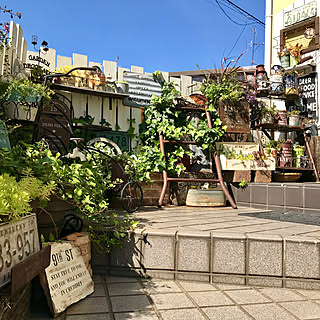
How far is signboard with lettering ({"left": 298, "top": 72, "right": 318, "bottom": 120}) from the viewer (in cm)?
637

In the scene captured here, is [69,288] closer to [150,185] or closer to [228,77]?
[150,185]

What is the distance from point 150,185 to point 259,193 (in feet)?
4.41

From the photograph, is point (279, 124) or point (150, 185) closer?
point (150, 185)

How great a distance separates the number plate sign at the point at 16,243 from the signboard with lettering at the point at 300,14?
719 centimetres

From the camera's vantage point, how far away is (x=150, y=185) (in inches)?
145

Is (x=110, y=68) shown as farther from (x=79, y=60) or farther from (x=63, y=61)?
(x=63, y=61)

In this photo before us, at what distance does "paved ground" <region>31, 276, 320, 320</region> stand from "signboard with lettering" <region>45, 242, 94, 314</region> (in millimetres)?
45

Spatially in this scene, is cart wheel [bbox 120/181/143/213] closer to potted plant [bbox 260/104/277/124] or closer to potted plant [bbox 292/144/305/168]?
potted plant [bbox 260/104/277/124]

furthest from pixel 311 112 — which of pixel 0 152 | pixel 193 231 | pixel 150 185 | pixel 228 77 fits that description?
pixel 0 152

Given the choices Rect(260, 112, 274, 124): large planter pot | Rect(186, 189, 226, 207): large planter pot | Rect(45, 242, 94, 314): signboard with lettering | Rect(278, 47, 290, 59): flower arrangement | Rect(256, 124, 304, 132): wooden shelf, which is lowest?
Rect(45, 242, 94, 314): signboard with lettering

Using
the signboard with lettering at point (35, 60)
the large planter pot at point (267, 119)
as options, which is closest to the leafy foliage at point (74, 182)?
the signboard with lettering at point (35, 60)

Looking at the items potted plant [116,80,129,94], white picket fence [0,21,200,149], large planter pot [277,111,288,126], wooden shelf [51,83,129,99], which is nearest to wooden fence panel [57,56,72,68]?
white picket fence [0,21,200,149]

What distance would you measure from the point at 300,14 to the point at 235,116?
12.6 feet

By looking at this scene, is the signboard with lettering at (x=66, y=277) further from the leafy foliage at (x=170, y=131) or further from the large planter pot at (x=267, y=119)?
the large planter pot at (x=267, y=119)
